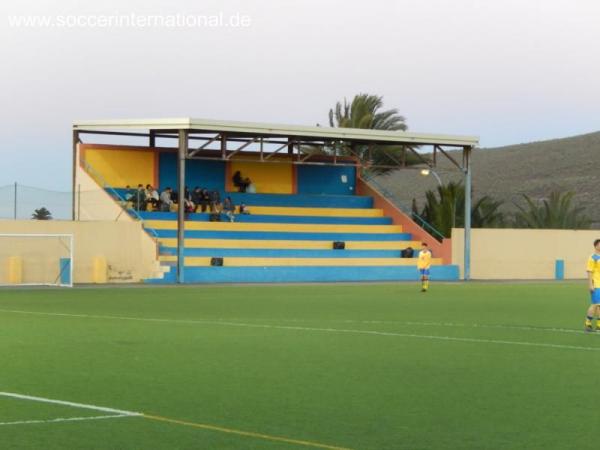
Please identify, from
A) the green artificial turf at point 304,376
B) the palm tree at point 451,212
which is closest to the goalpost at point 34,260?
the green artificial turf at point 304,376

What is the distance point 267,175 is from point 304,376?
46050 millimetres

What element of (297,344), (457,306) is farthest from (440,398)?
(457,306)

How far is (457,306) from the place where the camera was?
32.1 metres

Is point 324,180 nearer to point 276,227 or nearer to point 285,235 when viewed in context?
point 276,227

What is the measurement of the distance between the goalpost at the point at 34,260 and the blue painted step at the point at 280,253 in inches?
202

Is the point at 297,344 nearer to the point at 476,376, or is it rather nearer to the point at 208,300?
the point at 476,376

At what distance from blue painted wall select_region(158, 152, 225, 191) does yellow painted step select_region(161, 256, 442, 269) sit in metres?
7.85

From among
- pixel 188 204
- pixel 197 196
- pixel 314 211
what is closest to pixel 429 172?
pixel 314 211

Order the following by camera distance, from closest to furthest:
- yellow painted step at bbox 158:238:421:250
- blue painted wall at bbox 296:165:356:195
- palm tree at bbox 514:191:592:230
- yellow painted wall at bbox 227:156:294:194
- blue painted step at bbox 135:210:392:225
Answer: yellow painted step at bbox 158:238:421:250
blue painted step at bbox 135:210:392:225
yellow painted wall at bbox 227:156:294:194
blue painted wall at bbox 296:165:356:195
palm tree at bbox 514:191:592:230

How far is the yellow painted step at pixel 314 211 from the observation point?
57969 millimetres

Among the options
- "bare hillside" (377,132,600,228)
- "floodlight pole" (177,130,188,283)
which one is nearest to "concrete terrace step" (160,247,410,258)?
"floodlight pole" (177,130,188,283)

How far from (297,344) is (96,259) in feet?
95.1

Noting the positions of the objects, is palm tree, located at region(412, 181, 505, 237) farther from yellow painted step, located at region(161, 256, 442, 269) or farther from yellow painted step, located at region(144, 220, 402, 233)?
yellow painted step, located at region(161, 256, 442, 269)

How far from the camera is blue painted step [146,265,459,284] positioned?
49.6m
